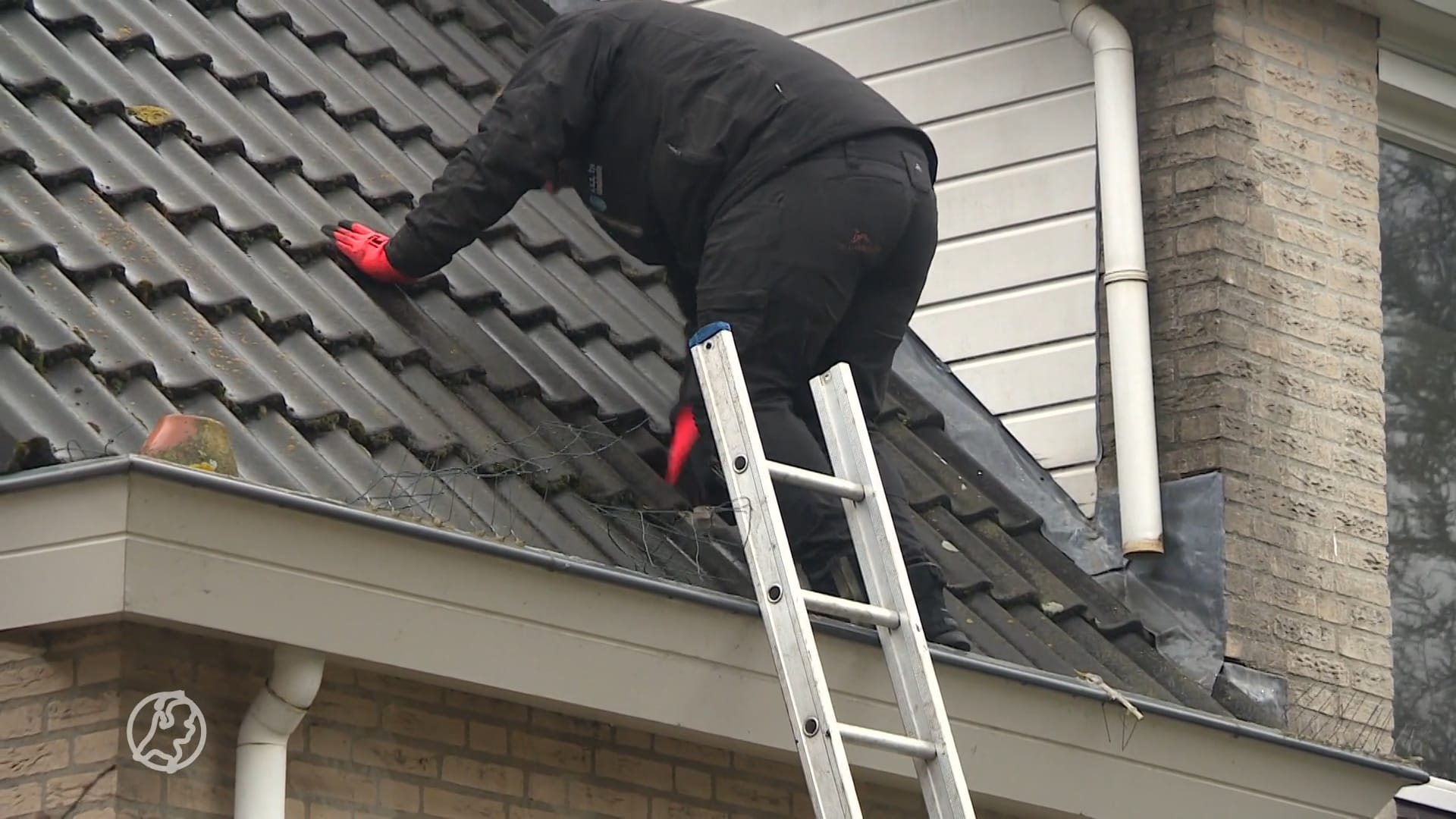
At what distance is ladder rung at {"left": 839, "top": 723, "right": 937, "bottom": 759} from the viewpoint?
516cm

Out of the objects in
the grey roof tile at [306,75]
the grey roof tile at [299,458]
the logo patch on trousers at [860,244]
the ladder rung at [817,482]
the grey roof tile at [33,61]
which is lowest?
the ladder rung at [817,482]

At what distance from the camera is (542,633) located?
5.26 metres

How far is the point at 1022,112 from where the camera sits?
27.3ft

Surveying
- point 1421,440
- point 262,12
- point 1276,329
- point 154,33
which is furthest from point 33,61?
point 1421,440

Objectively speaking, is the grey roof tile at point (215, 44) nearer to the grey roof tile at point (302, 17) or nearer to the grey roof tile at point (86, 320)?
the grey roof tile at point (302, 17)

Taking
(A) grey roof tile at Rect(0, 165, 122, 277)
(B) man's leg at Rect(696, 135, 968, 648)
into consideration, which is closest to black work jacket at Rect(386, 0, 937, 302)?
(B) man's leg at Rect(696, 135, 968, 648)

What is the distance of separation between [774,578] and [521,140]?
158 centimetres

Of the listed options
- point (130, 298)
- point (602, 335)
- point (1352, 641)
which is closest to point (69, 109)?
point (130, 298)

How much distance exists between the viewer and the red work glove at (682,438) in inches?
248

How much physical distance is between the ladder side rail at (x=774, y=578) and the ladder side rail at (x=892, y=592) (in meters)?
0.17

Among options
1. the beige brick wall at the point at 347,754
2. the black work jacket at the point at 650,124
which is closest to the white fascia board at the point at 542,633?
the beige brick wall at the point at 347,754

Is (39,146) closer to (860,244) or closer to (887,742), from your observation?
(860,244)

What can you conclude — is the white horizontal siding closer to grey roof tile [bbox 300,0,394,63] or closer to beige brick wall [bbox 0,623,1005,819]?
grey roof tile [bbox 300,0,394,63]

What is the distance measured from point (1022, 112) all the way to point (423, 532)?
3.87m
